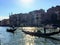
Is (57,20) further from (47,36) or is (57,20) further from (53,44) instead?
(53,44)

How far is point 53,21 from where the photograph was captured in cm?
16250

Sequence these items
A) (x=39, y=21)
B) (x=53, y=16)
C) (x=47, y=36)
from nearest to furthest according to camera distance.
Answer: (x=47, y=36) → (x=53, y=16) → (x=39, y=21)

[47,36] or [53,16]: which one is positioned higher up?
[53,16]

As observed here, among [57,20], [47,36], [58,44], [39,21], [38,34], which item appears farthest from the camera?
[39,21]

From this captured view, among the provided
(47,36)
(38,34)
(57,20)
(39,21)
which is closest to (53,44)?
(47,36)

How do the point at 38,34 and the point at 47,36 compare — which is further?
the point at 38,34

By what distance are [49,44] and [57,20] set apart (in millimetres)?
123880

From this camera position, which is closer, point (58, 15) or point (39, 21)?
point (58, 15)

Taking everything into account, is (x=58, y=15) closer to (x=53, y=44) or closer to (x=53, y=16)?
(x=53, y=16)

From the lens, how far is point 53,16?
174 metres

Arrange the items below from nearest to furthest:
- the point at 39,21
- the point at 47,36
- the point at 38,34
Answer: the point at 47,36, the point at 38,34, the point at 39,21

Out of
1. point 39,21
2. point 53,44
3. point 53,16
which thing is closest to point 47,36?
point 53,44

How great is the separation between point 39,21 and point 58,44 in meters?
160

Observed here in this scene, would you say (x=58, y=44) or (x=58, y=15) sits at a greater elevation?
(x=58, y=15)
